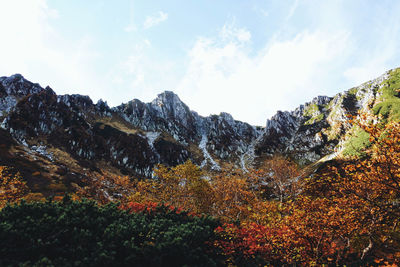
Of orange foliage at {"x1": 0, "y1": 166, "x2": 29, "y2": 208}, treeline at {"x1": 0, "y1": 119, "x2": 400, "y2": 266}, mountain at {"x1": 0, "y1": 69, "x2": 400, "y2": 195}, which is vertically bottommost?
A: treeline at {"x1": 0, "y1": 119, "x2": 400, "y2": 266}

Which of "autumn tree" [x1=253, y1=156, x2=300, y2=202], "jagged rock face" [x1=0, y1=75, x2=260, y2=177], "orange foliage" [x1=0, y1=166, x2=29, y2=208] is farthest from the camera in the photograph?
"jagged rock face" [x1=0, y1=75, x2=260, y2=177]

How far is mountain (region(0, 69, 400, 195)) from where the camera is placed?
75638 millimetres

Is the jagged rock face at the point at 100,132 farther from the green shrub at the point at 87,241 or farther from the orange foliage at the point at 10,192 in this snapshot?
the green shrub at the point at 87,241

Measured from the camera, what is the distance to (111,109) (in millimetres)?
173500

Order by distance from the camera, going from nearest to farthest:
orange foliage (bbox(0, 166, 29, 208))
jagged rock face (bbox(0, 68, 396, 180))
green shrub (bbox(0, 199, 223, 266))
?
1. green shrub (bbox(0, 199, 223, 266))
2. orange foliage (bbox(0, 166, 29, 208))
3. jagged rock face (bbox(0, 68, 396, 180))

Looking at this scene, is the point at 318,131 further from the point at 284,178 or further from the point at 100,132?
the point at 100,132

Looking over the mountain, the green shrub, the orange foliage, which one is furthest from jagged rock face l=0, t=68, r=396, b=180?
the green shrub

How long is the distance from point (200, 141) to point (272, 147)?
2798 inches

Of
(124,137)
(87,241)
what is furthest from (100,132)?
(87,241)

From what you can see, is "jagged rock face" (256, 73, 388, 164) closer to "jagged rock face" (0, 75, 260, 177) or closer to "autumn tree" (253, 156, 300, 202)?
"jagged rock face" (0, 75, 260, 177)

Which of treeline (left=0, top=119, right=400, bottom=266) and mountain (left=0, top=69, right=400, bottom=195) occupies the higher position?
mountain (left=0, top=69, right=400, bottom=195)

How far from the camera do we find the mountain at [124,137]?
75638 millimetres

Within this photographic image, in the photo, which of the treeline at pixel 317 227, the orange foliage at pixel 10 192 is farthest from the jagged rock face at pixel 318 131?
the orange foliage at pixel 10 192

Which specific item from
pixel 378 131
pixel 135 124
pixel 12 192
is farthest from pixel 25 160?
pixel 135 124
